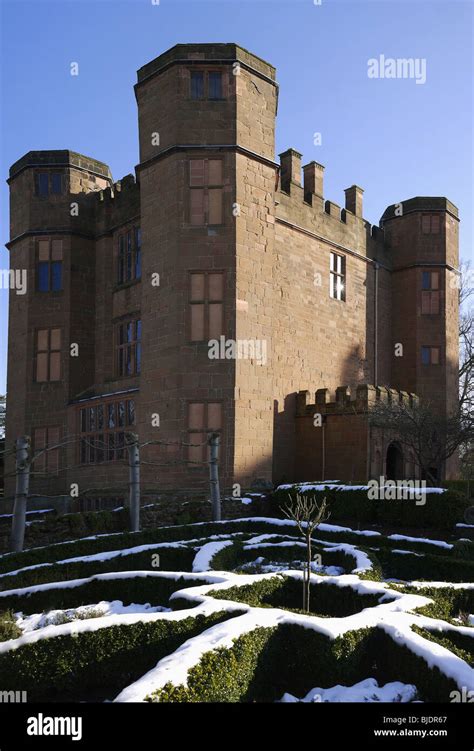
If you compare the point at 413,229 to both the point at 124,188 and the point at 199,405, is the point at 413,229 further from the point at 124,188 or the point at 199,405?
the point at 199,405

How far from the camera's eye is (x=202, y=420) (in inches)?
717

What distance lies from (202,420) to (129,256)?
723 centimetres

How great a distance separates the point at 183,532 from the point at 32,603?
15.5ft

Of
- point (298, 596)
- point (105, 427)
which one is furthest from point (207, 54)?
point (298, 596)

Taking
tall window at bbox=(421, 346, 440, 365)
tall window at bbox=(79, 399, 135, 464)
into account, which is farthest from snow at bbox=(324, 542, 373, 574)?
tall window at bbox=(421, 346, 440, 365)

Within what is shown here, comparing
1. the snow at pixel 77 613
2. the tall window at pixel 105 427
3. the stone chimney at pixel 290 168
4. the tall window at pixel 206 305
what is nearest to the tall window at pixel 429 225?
the stone chimney at pixel 290 168

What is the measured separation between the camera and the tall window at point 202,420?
59.6 ft

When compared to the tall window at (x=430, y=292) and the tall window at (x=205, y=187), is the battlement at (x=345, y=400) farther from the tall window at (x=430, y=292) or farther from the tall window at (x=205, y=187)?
the tall window at (x=205, y=187)

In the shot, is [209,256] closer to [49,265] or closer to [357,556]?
[49,265]

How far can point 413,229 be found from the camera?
26.9 m

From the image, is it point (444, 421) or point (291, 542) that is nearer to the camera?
point (291, 542)

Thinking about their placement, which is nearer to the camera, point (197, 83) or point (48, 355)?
point (197, 83)

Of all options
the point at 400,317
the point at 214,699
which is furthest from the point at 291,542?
the point at 400,317

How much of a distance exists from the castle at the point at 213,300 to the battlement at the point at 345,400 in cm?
7
